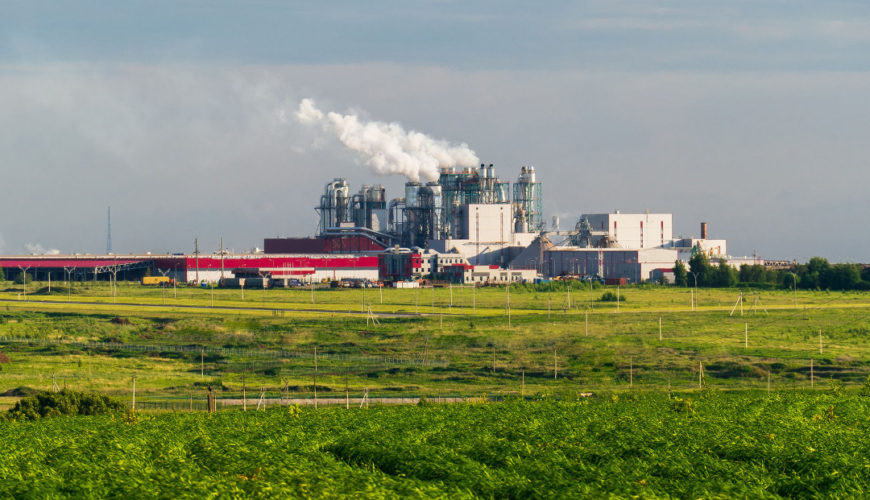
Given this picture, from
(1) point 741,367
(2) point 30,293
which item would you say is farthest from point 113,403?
(2) point 30,293

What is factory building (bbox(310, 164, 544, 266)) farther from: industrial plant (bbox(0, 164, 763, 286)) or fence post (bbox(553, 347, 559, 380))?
fence post (bbox(553, 347, 559, 380))

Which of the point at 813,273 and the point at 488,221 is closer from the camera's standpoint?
the point at 813,273

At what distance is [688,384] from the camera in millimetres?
62625

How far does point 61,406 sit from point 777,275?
446 feet

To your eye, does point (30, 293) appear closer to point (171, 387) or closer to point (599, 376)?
point (171, 387)

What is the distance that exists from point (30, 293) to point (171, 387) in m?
86.0

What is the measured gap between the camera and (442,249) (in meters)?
165

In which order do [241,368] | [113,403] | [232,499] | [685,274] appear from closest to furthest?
[232,499] → [113,403] → [241,368] → [685,274]

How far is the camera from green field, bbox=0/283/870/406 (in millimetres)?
63500

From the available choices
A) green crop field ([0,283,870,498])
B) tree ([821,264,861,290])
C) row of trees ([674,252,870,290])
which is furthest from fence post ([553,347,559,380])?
tree ([821,264,861,290])

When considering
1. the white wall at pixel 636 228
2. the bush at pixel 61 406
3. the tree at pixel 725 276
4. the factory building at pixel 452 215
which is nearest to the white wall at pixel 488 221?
the factory building at pixel 452 215

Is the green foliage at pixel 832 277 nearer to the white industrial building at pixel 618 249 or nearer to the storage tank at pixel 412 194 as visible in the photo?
the white industrial building at pixel 618 249

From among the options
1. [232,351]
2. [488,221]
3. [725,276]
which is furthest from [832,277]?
[232,351]

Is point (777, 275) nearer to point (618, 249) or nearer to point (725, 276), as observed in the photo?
point (725, 276)
